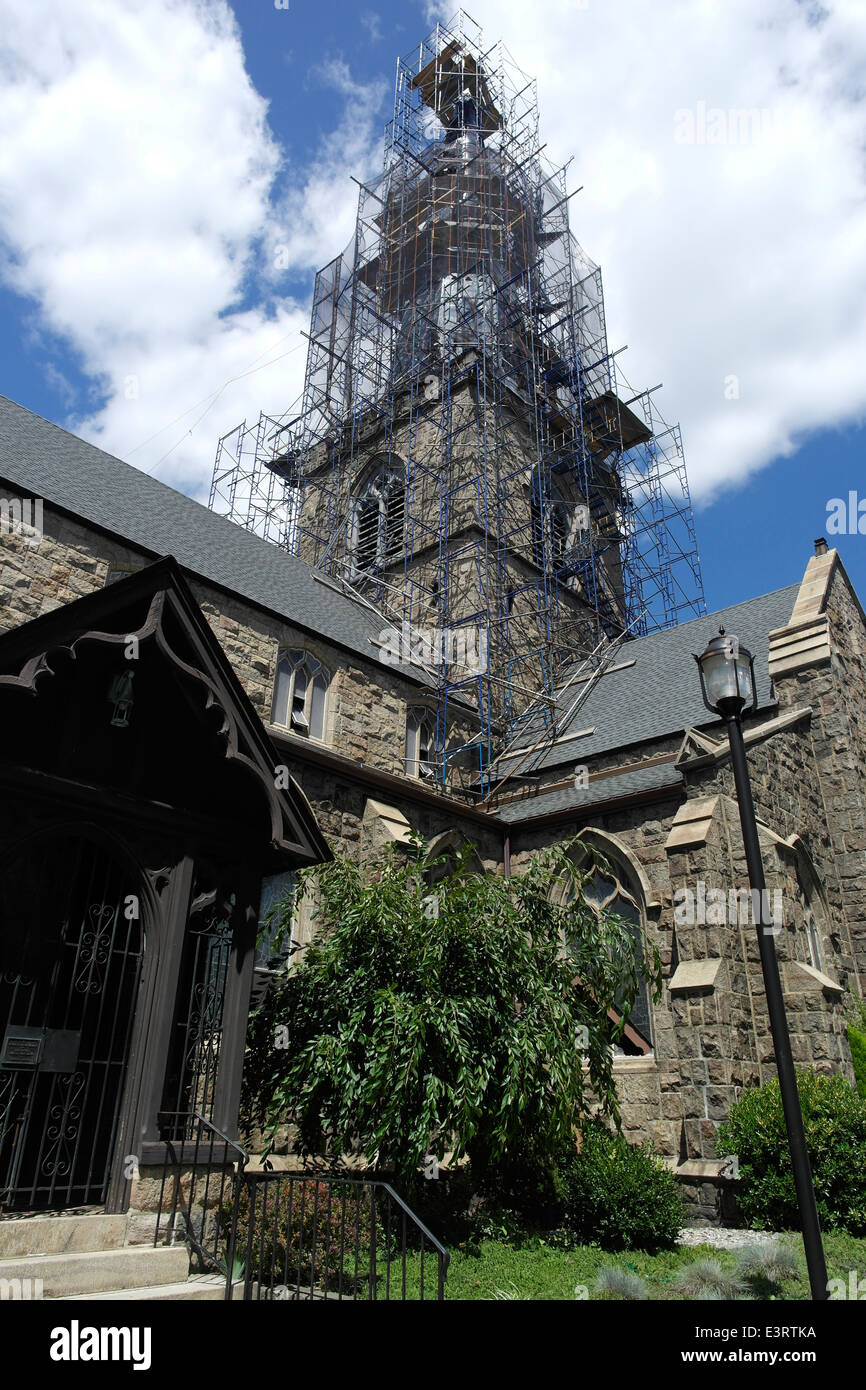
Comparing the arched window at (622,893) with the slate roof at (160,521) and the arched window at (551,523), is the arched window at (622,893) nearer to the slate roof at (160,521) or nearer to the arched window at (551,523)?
the slate roof at (160,521)

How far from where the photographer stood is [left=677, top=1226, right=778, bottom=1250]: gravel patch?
9.53 m

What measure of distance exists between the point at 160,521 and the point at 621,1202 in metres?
12.7

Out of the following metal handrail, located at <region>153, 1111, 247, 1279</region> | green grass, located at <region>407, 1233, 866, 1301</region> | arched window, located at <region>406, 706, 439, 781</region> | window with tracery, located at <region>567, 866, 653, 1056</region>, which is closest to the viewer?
metal handrail, located at <region>153, 1111, 247, 1279</region>

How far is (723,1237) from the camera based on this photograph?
991cm

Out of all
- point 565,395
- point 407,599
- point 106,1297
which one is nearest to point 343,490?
point 407,599

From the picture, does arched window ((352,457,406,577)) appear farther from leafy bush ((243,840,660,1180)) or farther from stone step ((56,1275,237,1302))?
stone step ((56,1275,237,1302))

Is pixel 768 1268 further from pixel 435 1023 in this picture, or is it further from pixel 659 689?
pixel 659 689

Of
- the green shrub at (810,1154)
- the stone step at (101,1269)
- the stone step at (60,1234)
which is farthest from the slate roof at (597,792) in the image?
the stone step at (60,1234)

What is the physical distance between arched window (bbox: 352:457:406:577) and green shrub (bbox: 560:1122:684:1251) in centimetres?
2060

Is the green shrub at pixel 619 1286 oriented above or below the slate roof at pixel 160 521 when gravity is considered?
below

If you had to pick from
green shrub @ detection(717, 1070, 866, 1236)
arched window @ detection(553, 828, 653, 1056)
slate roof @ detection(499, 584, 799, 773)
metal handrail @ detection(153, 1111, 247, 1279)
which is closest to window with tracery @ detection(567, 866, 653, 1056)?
arched window @ detection(553, 828, 653, 1056)

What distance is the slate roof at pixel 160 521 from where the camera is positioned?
14297 mm

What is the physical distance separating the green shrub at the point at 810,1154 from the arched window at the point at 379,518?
2046 centimetres
